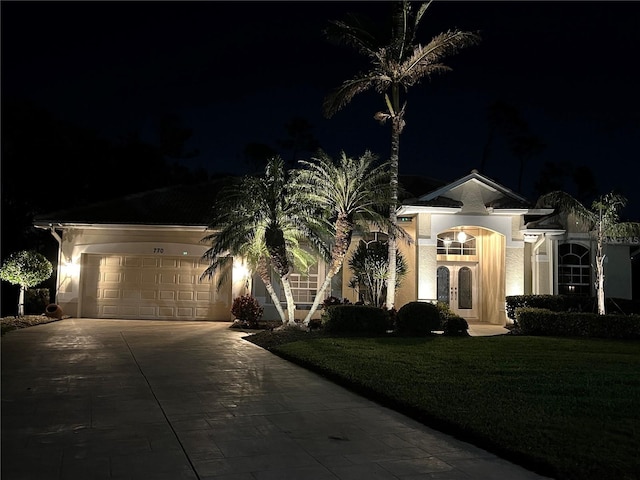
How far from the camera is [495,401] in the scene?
7527 millimetres

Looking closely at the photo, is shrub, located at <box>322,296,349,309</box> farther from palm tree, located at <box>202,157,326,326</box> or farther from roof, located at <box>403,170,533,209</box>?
roof, located at <box>403,170,533,209</box>

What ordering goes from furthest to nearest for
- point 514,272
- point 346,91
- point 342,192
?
1. point 514,272
2. point 346,91
3. point 342,192

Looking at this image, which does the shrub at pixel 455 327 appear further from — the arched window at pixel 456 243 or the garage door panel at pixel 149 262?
the garage door panel at pixel 149 262

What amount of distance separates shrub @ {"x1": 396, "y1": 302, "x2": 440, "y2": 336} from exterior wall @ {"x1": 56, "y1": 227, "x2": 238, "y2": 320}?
252 inches

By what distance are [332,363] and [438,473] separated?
17.4 feet

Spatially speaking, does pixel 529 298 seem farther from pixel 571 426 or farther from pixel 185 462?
pixel 185 462

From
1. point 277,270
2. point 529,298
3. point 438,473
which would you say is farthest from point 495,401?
point 529,298

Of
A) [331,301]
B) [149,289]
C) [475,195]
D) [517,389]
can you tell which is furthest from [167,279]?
[517,389]

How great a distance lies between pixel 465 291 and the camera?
20328 mm

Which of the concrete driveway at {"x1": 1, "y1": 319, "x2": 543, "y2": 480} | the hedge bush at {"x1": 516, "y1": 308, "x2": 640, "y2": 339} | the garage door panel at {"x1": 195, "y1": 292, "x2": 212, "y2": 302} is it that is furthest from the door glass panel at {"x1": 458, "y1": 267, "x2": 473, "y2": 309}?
the concrete driveway at {"x1": 1, "y1": 319, "x2": 543, "y2": 480}

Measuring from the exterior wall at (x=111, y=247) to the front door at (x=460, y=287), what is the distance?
679 cm

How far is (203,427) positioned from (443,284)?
14.8 m

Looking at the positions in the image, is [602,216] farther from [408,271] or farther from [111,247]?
[111,247]

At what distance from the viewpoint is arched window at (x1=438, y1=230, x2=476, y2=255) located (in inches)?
790
